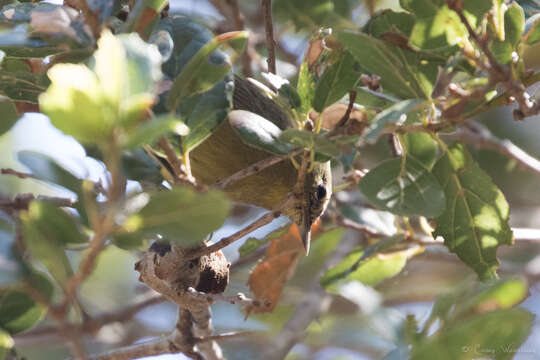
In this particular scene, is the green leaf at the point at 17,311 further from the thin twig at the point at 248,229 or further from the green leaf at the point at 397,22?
the green leaf at the point at 397,22

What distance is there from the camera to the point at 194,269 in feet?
6.75

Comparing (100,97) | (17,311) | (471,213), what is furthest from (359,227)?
(100,97)

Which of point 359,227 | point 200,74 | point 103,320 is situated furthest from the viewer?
point 103,320

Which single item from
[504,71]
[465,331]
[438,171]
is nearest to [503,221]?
[438,171]

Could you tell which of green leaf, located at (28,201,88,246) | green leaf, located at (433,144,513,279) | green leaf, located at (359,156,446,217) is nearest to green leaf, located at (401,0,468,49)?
green leaf, located at (359,156,446,217)

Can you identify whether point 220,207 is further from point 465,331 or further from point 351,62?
point 351,62

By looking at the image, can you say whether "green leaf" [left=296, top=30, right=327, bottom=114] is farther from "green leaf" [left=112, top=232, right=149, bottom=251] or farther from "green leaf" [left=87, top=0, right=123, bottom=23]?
"green leaf" [left=112, top=232, right=149, bottom=251]

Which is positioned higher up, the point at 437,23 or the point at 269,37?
the point at 437,23

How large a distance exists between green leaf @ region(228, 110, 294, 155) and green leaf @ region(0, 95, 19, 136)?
664 millimetres

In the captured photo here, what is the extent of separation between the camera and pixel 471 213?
2223 millimetres

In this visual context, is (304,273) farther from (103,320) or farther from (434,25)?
(434,25)

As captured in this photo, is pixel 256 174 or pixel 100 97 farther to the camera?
pixel 256 174

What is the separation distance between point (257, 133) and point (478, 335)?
770 millimetres

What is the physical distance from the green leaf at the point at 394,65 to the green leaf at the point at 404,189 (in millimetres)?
233
